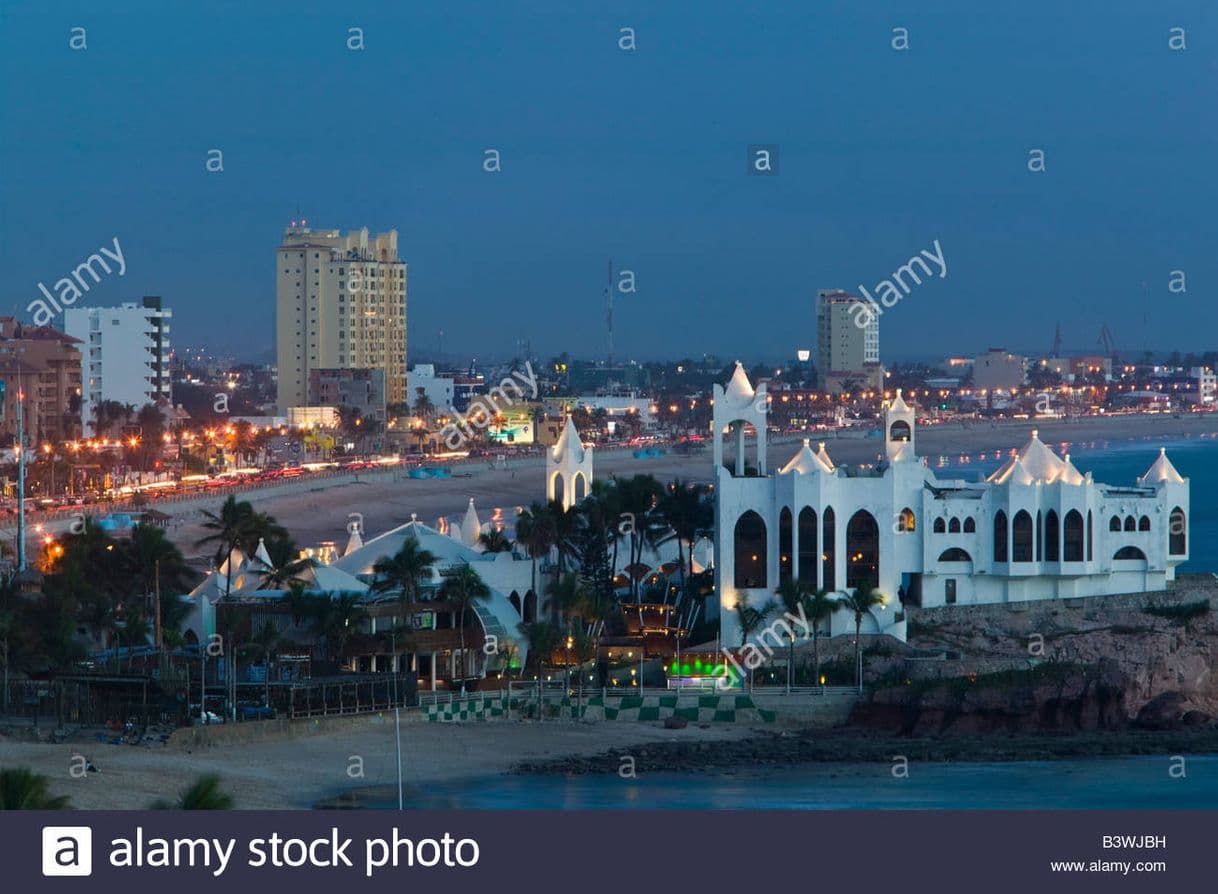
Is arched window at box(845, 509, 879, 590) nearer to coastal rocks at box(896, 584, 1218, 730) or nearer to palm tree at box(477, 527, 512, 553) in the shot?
coastal rocks at box(896, 584, 1218, 730)

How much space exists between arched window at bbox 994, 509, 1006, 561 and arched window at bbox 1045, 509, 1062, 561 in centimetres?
110

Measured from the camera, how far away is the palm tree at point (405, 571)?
48.8 metres

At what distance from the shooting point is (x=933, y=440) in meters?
194

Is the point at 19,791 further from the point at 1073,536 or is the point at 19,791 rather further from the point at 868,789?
the point at 1073,536

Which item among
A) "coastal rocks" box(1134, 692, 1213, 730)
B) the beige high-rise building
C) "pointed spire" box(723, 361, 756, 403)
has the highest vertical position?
the beige high-rise building

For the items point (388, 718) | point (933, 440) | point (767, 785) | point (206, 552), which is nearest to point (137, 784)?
point (388, 718)

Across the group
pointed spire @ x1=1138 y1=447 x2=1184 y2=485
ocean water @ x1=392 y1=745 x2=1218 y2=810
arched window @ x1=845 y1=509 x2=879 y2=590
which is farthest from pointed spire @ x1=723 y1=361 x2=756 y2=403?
ocean water @ x1=392 y1=745 x2=1218 y2=810

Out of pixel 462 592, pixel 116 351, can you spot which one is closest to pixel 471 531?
pixel 462 592

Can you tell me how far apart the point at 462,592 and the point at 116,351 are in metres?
105

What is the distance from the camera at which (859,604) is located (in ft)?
163

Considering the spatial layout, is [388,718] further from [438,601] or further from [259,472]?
[259,472]

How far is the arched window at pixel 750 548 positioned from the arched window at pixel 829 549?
1421 millimetres

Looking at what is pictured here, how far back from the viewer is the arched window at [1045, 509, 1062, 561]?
53500 mm

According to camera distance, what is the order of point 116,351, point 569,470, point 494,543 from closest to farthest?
point 494,543 < point 569,470 < point 116,351
